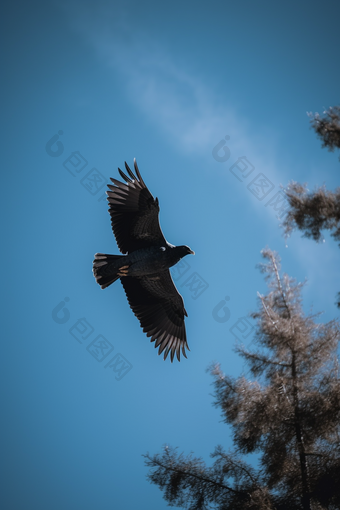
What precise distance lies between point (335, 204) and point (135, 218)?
Answer: 14.6 ft

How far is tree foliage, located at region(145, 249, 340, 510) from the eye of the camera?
4.52 metres

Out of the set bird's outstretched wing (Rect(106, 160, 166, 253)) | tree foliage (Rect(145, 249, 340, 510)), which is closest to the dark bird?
bird's outstretched wing (Rect(106, 160, 166, 253))

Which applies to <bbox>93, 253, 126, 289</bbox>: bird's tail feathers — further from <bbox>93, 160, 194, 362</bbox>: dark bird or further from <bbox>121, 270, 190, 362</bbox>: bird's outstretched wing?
<bbox>121, 270, 190, 362</bbox>: bird's outstretched wing

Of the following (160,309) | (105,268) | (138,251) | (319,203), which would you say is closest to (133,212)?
(138,251)

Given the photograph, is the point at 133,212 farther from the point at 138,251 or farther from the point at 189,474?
the point at 189,474

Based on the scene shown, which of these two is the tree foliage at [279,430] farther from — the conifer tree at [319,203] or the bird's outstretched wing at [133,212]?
the bird's outstretched wing at [133,212]

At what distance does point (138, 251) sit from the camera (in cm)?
758

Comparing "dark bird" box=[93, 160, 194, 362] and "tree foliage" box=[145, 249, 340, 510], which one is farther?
"dark bird" box=[93, 160, 194, 362]

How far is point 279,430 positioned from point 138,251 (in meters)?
4.27

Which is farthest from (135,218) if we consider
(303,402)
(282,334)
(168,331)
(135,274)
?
(303,402)

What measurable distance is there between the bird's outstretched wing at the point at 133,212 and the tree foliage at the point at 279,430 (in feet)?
10.3

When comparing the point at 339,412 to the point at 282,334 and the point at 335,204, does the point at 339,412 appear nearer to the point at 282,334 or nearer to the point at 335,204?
the point at 282,334

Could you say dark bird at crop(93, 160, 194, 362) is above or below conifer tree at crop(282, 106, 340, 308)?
below

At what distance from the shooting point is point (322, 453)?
4.69 meters
